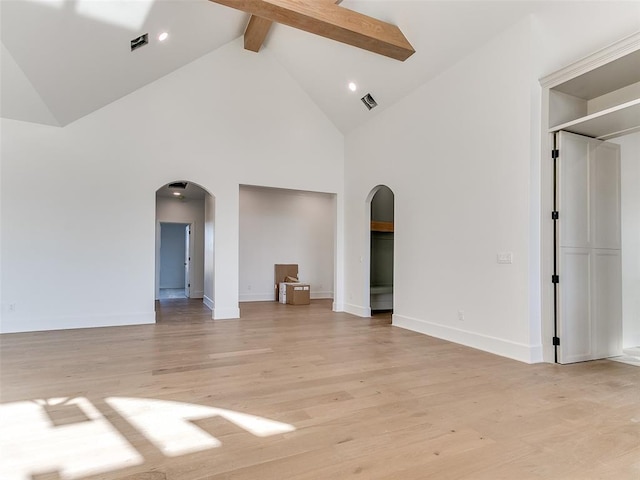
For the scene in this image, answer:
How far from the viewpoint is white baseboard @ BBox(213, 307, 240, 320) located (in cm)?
600

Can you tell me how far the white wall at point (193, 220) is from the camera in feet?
30.3

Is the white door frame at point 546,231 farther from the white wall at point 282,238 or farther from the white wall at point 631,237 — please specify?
the white wall at point 282,238

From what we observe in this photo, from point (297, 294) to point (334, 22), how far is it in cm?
547

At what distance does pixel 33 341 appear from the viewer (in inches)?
172

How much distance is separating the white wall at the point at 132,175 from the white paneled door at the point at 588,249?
4.28 m

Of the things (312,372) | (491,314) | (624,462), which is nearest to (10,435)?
(312,372)

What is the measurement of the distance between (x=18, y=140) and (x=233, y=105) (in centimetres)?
319

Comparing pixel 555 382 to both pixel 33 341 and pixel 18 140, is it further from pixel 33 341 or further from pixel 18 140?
pixel 18 140

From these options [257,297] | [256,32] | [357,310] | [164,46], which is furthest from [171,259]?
[256,32]

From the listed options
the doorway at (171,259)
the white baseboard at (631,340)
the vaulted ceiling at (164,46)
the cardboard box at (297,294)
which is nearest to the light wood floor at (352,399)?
the white baseboard at (631,340)

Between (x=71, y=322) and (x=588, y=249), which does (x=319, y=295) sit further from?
(x=588, y=249)

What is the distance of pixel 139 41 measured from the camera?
4523mm

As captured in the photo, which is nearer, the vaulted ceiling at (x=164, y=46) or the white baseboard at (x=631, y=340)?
the vaulted ceiling at (x=164, y=46)

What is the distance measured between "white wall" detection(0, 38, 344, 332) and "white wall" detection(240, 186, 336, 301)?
7.03 feet
